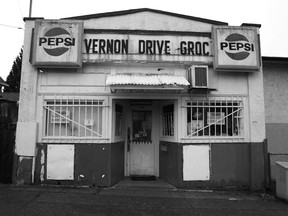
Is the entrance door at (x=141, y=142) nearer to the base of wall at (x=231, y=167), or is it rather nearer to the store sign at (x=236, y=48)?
the base of wall at (x=231, y=167)

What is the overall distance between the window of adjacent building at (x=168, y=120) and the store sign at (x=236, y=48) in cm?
193

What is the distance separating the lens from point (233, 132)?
8.53 meters

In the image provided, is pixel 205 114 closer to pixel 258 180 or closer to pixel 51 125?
pixel 258 180

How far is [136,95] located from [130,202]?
9.92ft

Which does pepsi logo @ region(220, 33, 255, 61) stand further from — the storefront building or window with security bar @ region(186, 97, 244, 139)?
window with security bar @ region(186, 97, 244, 139)

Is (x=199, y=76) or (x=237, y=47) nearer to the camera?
(x=199, y=76)

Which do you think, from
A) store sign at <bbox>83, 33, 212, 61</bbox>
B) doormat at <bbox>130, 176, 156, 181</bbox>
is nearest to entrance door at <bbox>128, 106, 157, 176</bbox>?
doormat at <bbox>130, 176, 156, 181</bbox>

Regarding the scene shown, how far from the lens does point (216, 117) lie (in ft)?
27.9

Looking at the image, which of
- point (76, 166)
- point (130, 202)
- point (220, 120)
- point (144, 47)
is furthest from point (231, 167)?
point (76, 166)

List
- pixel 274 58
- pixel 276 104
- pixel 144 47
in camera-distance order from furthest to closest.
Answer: pixel 276 104
pixel 274 58
pixel 144 47

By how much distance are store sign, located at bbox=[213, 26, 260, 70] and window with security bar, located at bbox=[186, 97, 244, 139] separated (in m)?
1.04

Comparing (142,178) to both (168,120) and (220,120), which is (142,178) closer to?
(168,120)

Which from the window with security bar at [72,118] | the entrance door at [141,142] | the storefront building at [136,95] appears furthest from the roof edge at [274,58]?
the window with security bar at [72,118]

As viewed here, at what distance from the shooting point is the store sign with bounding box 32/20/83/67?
8023 millimetres
